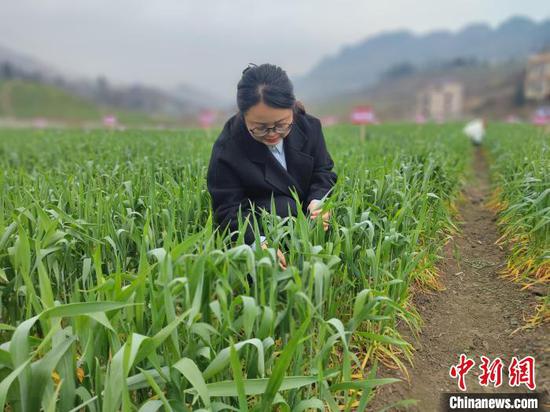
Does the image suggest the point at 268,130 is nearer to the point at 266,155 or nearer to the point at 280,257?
the point at 266,155

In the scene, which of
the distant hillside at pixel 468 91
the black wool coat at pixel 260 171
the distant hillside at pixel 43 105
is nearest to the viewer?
the black wool coat at pixel 260 171

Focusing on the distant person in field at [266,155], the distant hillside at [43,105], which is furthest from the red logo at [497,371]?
the distant hillside at [43,105]

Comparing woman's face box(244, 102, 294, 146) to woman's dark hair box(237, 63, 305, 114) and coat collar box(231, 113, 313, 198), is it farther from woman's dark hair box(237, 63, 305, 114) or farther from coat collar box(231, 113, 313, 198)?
coat collar box(231, 113, 313, 198)

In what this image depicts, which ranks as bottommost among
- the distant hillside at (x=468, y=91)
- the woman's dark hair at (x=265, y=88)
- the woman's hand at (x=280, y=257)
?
the woman's hand at (x=280, y=257)

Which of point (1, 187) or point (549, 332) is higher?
point (1, 187)

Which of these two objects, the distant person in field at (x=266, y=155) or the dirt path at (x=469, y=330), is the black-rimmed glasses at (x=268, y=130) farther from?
the dirt path at (x=469, y=330)

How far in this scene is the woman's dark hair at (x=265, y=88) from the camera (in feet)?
6.34

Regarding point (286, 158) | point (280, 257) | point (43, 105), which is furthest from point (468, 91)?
point (280, 257)

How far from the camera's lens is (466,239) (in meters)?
3.29

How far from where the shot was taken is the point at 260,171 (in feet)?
7.54

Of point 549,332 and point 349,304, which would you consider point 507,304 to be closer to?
point 549,332

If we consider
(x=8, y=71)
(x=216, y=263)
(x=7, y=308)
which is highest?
(x=8, y=71)

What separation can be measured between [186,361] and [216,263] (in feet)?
1.06

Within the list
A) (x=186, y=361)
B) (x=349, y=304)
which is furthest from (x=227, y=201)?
(x=186, y=361)
